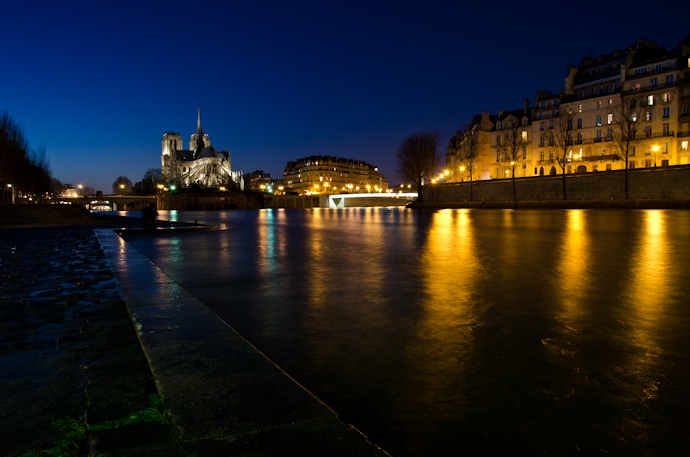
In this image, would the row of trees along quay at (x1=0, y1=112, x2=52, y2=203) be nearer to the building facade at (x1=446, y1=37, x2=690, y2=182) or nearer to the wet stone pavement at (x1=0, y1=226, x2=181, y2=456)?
the wet stone pavement at (x1=0, y1=226, x2=181, y2=456)

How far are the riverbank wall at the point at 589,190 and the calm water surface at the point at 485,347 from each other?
50.3m

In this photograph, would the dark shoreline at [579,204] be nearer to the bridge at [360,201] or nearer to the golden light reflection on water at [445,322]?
the golden light reflection on water at [445,322]

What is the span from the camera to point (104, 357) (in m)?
4.47

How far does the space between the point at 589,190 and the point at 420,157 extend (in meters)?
34.7

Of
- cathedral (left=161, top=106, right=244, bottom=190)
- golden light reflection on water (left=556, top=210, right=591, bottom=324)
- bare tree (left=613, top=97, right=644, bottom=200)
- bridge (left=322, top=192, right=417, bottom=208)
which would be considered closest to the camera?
golden light reflection on water (left=556, top=210, right=591, bottom=324)

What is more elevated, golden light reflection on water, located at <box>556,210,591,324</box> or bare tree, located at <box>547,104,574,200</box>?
A: bare tree, located at <box>547,104,574,200</box>

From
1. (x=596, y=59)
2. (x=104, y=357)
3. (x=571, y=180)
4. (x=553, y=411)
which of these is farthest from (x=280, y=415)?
(x=596, y=59)

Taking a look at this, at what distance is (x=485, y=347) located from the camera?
5094mm

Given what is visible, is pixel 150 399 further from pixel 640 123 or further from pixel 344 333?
pixel 640 123

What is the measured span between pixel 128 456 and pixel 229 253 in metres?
13.2

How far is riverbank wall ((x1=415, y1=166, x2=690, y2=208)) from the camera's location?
53312mm

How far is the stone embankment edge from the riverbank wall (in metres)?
56.9

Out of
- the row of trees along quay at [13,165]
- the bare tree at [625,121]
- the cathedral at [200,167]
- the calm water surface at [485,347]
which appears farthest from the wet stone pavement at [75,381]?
the cathedral at [200,167]

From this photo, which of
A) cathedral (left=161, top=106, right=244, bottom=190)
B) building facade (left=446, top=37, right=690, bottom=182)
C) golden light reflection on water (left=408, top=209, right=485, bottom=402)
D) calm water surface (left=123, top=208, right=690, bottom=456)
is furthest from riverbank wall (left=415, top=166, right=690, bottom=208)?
cathedral (left=161, top=106, right=244, bottom=190)
